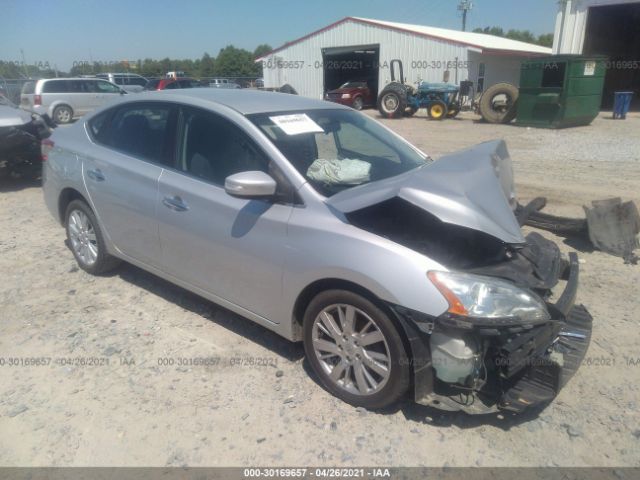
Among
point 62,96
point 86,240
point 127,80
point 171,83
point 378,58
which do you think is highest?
point 378,58

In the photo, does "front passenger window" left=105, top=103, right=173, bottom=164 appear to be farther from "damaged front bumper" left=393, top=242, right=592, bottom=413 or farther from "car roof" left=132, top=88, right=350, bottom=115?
"damaged front bumper" left=393, top=242, right=592, bottom=413

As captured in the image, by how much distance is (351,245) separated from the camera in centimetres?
255

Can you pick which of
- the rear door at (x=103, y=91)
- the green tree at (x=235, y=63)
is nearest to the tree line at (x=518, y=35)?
the green tree at (x=235, y=63)

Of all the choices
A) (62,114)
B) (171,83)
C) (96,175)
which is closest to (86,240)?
(96,175)

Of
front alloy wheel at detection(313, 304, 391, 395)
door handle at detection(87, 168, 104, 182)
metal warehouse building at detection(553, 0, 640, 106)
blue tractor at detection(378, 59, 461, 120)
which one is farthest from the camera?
blue tractor at detection(378, 59, 461, 120)

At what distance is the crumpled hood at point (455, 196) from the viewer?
241 cm

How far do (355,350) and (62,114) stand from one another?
63.7ft

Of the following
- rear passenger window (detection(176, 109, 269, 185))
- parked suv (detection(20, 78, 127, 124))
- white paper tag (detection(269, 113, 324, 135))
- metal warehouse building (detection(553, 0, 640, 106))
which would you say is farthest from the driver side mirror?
metal warehouse building (detection(553, 0, 640, 106))

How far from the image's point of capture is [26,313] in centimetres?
389

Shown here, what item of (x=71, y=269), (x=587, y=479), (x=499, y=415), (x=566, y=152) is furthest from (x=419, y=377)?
(x=566, y=152)

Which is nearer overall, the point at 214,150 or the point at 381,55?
the point at 214,150

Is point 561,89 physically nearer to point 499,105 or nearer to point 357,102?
point 499,105

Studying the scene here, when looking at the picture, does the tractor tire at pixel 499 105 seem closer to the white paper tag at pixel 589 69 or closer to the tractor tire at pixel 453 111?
the tractor tire at pixel 453 111

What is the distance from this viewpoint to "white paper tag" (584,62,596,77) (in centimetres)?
1494
